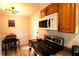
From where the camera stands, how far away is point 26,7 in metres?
1.34

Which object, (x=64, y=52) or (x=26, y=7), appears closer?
(x=26, y=7)

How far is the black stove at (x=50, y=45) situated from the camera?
1435mm

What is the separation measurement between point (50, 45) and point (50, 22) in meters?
0.27

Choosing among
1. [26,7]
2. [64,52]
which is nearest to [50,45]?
[64,52]

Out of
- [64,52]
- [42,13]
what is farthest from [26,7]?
[64,52]

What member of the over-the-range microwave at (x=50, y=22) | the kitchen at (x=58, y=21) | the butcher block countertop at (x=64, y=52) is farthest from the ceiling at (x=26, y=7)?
the butcher block countertop at (x=64, y=52)

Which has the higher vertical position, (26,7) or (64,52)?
(26,7)

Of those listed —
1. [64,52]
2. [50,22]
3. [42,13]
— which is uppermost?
[42,13]

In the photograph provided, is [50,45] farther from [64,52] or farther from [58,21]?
[58,21]

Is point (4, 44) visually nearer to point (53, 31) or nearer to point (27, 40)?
point (27, 40)

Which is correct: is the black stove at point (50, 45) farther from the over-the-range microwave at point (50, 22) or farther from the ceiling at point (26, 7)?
the ceiling at point (26, 7)

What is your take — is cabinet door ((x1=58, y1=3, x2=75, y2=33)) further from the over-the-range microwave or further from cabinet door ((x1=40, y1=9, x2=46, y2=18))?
cabinet door ((x1=40, y1=9, x2=46, y2=18))

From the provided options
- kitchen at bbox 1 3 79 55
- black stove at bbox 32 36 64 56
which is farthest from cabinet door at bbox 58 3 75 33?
black stove at bbox 32 36 64 56

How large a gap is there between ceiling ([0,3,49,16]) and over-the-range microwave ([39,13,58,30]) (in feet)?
0.48
